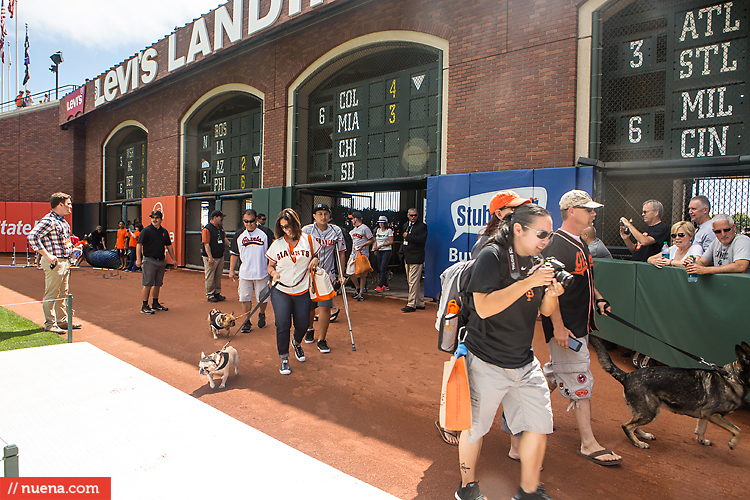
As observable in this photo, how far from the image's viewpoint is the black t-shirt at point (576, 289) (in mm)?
3117

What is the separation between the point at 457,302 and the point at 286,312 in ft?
9.79

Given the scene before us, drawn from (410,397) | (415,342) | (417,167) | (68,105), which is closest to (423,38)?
(417,167)

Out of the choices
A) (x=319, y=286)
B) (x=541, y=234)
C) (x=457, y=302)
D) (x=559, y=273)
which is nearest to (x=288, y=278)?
(x=319, y=286)

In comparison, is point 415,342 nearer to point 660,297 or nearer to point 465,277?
point 660,297

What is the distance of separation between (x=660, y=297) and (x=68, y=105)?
93.9 feet

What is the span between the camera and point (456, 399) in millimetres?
2391

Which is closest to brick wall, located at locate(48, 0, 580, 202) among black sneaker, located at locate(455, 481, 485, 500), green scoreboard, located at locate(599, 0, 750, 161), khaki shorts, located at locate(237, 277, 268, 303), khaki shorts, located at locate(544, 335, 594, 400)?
green scoreboard, located at locate(599, 0, 750, 161)

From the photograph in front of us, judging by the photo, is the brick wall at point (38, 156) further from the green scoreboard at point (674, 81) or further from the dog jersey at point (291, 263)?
the green scoreboard at point (674, 81)

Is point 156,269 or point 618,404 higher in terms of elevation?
point 156,269

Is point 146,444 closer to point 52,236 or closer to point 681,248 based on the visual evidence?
point 52,236

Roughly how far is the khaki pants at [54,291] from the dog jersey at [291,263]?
4.25 m

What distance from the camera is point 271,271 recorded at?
5.17 meters

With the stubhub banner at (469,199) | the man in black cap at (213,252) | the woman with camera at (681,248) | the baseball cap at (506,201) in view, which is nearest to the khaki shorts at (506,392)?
the baseball cap at (506,201)

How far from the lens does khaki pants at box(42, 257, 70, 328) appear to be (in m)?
6.90
